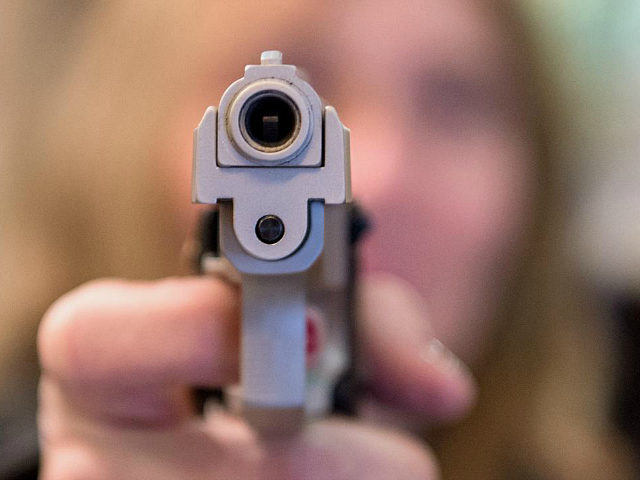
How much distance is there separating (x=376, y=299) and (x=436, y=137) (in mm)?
251

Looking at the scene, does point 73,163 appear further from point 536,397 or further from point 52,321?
point 536,397

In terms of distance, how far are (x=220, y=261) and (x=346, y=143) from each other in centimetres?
10

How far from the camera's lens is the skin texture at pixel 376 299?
0.24 metres

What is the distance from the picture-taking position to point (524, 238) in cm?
67

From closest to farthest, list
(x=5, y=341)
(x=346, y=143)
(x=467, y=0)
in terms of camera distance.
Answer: (x=346, y=143) < (x=467, y=0) < (x=5, y=341)

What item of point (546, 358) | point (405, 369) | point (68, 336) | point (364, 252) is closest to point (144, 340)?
point (68, 336)

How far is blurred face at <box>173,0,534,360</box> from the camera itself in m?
0.55

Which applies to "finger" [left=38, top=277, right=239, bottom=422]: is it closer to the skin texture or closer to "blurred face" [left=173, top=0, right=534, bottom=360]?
the skin texture

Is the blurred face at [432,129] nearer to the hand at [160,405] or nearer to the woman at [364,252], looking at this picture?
the woman at [364,252]

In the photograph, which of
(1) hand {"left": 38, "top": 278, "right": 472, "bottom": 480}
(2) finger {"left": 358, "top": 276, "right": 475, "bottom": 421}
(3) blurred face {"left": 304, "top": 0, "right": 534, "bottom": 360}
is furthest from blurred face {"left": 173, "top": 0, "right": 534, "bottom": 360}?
(1) hand {"left": 38, "top": 278, "right": 472, "bottom": 480}

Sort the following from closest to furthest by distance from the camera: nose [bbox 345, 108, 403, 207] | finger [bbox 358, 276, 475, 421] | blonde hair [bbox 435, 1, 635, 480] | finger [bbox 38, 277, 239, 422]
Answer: finger [bbox 38, 277, 239, 422] < finger [bbox 358, 276, 475, 421] < nose [bbox 345, 108, 403, 207] < blonde hair [bbox 435, 1, 635, 480]

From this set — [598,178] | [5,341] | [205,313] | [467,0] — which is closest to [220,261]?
[205,313]

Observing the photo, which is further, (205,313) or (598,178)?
(598,178)

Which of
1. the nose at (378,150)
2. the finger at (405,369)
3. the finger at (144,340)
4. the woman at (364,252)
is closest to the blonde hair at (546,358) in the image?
the woman at (364,252)
